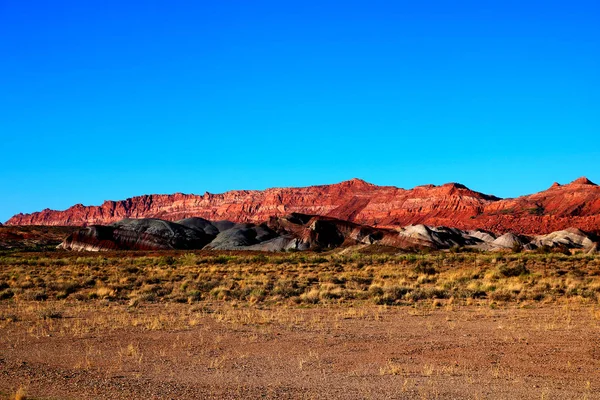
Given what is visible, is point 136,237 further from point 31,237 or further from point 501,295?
point 501,295

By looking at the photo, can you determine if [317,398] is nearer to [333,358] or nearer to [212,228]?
[333,358]

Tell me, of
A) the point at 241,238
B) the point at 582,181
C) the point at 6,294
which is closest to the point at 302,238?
the point at 241,238

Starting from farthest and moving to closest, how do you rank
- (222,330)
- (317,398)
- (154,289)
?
(154,289) → (222,330) → (317,398)

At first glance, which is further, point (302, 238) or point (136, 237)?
point (136, 237)

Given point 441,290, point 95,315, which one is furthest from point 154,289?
point 441,290

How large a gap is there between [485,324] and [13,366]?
34.6ft

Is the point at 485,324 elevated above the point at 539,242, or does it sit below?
below

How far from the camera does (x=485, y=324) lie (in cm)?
1564

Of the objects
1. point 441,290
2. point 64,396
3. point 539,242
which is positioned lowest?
point 64,396

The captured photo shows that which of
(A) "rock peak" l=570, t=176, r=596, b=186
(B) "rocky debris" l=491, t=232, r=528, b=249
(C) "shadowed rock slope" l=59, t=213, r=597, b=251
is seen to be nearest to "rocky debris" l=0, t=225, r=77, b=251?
(C) "shadowed rock slope" l=59, t=213, r=597, b=251

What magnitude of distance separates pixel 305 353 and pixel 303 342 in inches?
47.4

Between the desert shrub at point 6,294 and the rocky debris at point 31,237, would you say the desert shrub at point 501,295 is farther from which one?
the rocky debris at point 31,237

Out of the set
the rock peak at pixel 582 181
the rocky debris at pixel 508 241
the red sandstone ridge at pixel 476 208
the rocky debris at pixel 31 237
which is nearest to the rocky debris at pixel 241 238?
the rocky debris at pixel 31 237

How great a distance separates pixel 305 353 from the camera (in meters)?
12.1
